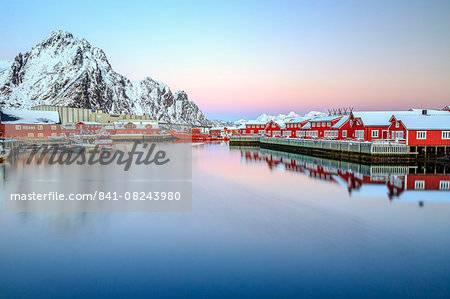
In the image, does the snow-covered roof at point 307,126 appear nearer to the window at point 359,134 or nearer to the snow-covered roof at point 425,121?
the window at point 359,134

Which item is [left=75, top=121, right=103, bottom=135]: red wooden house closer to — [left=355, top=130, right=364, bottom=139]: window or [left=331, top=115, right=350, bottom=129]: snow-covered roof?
[left=331, top=115, right=350, bottom=129]: snow-covered roof

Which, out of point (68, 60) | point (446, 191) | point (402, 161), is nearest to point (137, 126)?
point (402, 161)

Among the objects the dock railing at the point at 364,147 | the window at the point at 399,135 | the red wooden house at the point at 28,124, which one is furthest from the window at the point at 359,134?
the red wooden house at the point at 28,124

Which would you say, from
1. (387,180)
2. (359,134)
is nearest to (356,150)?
(359,134)

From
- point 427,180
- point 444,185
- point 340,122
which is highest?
point 340,122

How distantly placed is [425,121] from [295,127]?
30.3 metres

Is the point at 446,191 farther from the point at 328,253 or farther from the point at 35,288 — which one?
the point at 35,288

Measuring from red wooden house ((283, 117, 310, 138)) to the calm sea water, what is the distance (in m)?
43.7

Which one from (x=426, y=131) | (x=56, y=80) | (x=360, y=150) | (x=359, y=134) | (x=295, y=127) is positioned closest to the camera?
(x=426, y=131)

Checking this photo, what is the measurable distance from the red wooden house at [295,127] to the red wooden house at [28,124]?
4914 centimetres

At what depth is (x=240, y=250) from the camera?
33.1ft

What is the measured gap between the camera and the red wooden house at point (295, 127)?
2382 inches

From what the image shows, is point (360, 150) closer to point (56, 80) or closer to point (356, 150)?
point (356, 150)

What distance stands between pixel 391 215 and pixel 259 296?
9443 millimetres
